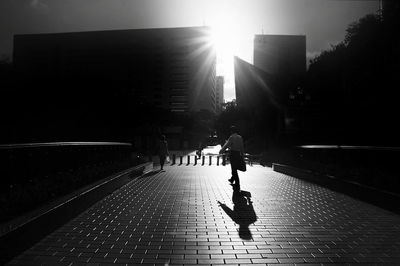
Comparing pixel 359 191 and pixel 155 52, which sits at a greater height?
pixel 155 52

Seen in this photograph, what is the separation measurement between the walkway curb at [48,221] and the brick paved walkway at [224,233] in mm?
132

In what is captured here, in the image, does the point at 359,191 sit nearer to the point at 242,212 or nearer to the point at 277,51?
the point at 242,212

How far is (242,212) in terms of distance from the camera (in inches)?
301

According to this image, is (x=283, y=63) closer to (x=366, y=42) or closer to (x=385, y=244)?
(x=366, y=42)

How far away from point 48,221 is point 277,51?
107m

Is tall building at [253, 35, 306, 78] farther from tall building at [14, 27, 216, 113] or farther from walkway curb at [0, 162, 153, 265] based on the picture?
walkway curb at [0, 162, 153, 265]

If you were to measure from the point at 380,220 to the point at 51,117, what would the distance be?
32782mm

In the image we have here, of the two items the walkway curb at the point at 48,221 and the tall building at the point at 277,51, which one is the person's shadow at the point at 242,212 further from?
the tall building at the point at 277,51

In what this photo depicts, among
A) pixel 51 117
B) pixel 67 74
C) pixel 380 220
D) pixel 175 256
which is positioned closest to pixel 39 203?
pixel 175 256

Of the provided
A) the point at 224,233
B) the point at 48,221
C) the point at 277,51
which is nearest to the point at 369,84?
the point at 224,233

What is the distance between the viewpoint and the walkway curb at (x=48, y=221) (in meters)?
4.63

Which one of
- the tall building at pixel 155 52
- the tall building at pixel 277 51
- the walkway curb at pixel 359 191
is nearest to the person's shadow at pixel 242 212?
the walkway curb at pixel 359 191

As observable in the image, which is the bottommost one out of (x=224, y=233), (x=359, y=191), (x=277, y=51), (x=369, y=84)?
(x=224, y=233)

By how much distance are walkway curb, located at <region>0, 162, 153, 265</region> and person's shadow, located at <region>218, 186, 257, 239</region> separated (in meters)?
2.91
